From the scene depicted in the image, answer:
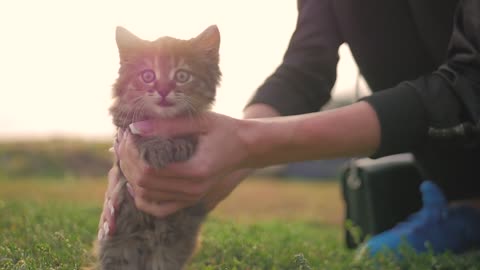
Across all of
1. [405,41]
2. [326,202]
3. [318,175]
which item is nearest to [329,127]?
[405,41]

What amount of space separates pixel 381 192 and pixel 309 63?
1356 millimetres

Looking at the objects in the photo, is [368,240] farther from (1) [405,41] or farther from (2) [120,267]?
(2) [120,267]

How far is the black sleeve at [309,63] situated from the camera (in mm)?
3242

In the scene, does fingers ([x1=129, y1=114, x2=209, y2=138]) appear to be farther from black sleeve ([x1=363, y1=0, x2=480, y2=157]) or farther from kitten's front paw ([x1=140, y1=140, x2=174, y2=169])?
black sleeve ([x1=363, y1=0, x2=480, y2=157])

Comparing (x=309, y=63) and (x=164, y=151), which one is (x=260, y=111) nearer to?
(x=309, y=63)

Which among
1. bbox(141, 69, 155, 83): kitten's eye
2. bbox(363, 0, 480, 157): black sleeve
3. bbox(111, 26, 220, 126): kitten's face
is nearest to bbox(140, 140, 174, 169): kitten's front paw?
bbox(111, 26, 220, 126): kitten's face

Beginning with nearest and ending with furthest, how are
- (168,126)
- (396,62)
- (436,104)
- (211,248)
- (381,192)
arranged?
(168,126)
(436,104)
(211,248)
(396,62)
(381,192)

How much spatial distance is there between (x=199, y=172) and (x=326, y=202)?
6.84 meters

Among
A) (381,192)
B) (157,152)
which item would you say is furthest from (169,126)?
(381,192)

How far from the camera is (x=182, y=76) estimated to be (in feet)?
7.18

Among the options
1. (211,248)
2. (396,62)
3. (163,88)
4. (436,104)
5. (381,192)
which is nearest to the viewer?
(163,88)

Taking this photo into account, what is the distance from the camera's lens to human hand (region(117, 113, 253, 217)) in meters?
2.19

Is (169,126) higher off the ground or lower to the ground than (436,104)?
higher

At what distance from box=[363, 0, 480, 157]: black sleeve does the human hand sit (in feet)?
2.04
